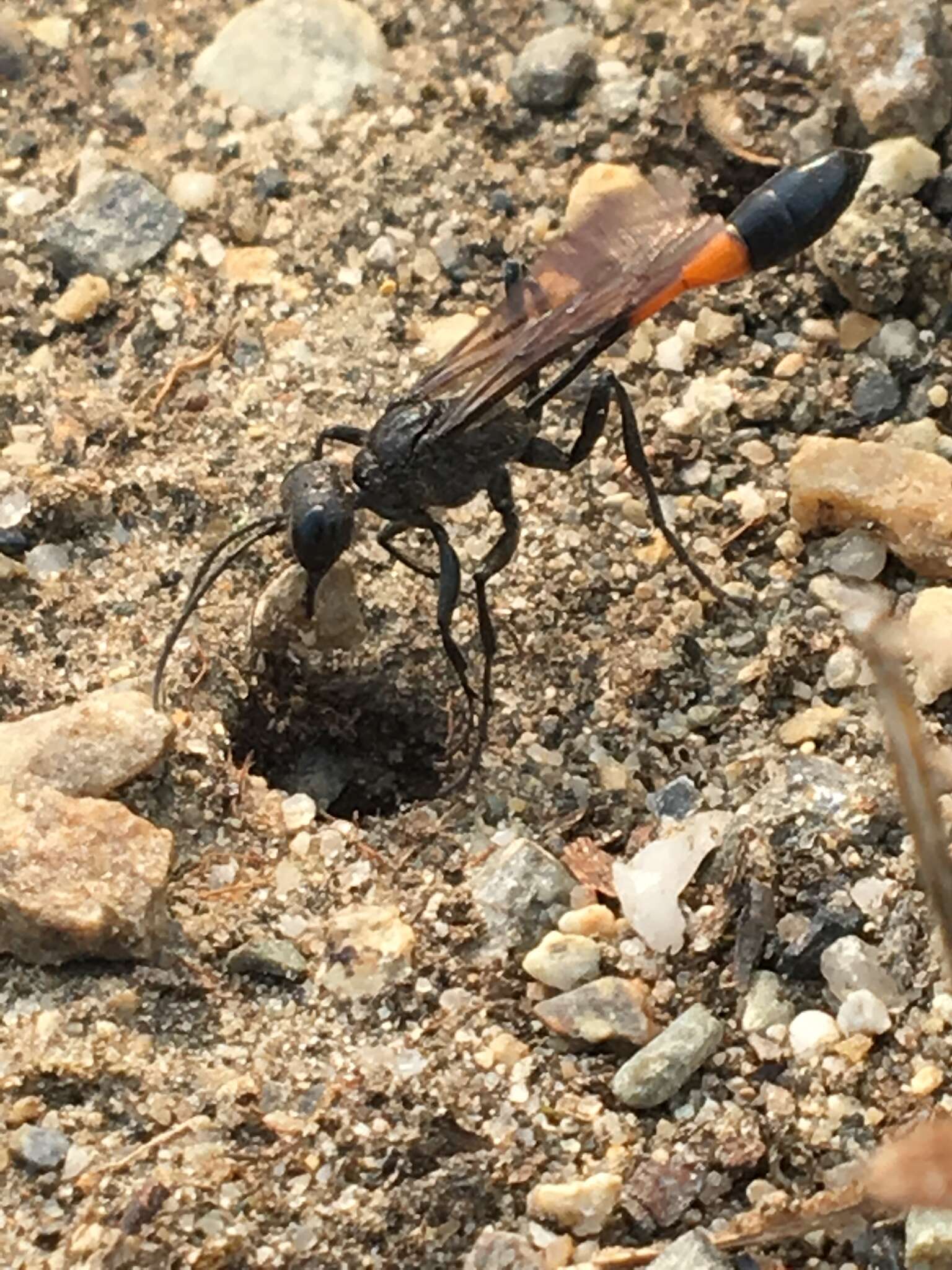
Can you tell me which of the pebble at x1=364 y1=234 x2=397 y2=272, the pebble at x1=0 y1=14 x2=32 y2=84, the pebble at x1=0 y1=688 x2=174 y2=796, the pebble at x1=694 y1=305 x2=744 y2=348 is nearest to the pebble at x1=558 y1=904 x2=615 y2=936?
the pebble at x1=0 y1=688 x2=174 y2=796

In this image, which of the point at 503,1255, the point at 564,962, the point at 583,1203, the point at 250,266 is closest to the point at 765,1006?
the point at 564,962

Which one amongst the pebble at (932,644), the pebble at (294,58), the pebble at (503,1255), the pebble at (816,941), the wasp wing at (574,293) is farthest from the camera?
the pebble at (294,58)

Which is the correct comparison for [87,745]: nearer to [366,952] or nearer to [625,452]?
[366,952]

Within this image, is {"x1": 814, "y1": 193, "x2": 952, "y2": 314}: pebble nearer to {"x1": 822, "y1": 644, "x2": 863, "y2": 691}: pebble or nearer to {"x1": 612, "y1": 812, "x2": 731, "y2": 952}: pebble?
{"x1": 822, "y1": 644, "x2": 863, "y2": 691}: pebble

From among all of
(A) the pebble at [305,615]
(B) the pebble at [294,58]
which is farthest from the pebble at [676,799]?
(B) the pebble at [294,58]

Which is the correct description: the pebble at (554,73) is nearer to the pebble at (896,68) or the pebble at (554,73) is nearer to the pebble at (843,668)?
the pebble at (896,68)
